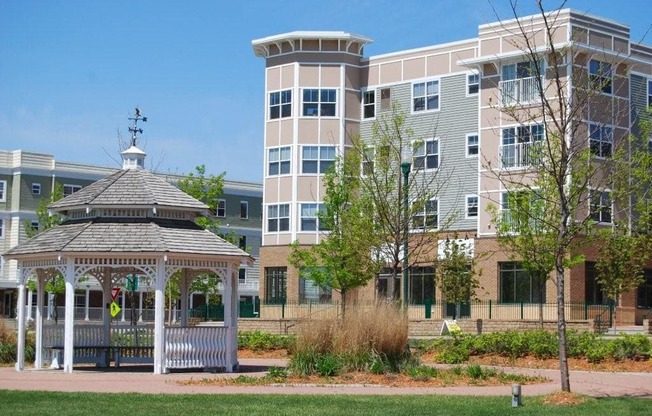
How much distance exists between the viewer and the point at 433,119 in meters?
57.8

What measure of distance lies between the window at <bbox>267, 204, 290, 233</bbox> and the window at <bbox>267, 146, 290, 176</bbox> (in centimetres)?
190

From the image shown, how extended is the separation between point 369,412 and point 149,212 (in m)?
12.3

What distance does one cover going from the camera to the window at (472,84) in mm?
55812

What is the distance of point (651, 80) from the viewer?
55938 millimetres

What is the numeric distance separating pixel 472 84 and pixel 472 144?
3066 millimetres

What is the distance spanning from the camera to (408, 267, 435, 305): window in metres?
56.7

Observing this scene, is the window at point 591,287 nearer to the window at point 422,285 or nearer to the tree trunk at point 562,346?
the window at point 422,285

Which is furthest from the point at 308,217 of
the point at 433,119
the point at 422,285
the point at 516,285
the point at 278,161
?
the point at 516,285

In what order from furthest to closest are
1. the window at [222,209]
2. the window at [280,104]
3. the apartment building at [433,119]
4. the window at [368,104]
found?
the window at [222,209] < the window at [280,104] < the window at [368,104] < the apartment building at [433,119]

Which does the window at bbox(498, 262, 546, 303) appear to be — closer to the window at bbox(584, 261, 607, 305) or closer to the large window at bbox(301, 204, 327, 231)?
the window at bbox(584, 261, 607, 305)

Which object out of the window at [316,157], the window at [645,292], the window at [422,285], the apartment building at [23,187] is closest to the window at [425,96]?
the window at [316,157]

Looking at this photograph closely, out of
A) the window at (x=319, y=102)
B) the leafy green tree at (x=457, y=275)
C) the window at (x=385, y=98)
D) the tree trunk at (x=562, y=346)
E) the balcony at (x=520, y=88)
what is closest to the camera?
the tree trunk at (x=562, y=346)

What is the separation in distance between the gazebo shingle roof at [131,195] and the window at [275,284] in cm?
3221

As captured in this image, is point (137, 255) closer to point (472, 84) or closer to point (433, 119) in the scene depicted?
point (472, 84)
